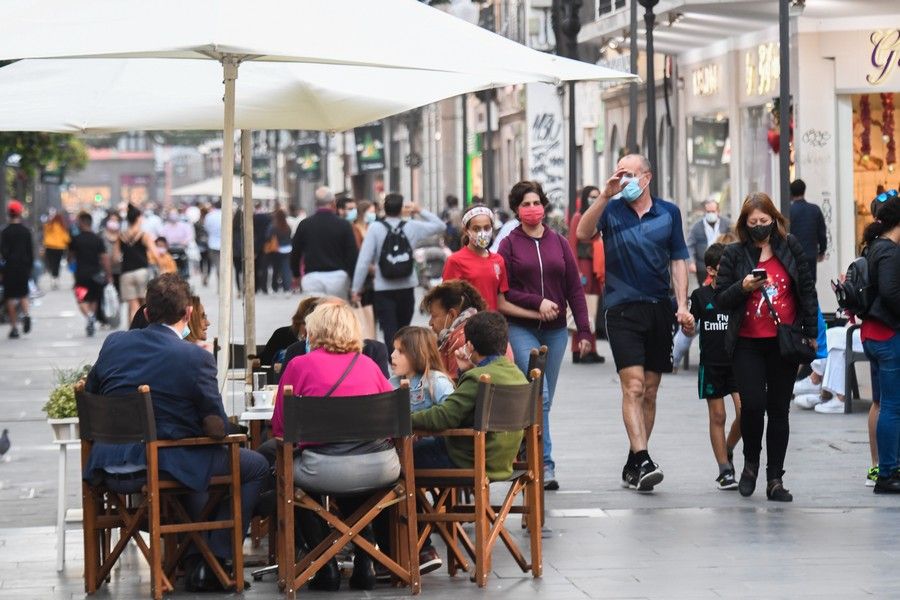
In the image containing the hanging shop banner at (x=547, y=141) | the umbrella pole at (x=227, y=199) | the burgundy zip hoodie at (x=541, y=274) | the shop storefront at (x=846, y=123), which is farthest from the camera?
the hanging shop banner at (x=547, y=141)

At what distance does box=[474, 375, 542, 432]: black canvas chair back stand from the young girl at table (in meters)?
0.41

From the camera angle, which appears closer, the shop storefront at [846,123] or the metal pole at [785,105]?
the metal pole at [785,105]

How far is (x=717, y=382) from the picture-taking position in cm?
1112

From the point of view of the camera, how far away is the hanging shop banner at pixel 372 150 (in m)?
54.4

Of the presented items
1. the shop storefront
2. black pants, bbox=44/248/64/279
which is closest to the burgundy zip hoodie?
the shop storefront

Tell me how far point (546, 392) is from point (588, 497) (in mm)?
660

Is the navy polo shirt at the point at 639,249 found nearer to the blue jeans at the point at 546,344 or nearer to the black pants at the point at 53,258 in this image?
the blue jeans at the point at 546,344

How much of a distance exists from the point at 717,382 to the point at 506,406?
10.1ft

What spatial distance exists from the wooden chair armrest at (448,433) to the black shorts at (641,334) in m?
2.84

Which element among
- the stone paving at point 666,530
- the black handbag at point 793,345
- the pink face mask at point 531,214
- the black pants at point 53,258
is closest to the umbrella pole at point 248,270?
the stone paving at point 666,530

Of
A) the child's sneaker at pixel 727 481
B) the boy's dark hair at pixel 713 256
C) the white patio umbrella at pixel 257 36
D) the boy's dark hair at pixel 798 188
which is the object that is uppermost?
the white patio umbrella at pixel 257 36

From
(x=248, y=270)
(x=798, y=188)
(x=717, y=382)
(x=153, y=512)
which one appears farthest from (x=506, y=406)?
(x=798, y=188)

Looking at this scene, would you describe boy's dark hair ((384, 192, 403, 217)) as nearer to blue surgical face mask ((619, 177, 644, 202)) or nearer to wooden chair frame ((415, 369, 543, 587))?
blue surgical face mask ((619, 177, 644, 202))

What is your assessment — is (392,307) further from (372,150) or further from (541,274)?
(372,150)
